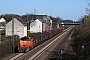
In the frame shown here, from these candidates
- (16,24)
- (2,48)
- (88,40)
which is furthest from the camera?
(16,24)

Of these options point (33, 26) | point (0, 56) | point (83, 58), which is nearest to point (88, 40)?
point (83, 58)

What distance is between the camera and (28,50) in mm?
43781

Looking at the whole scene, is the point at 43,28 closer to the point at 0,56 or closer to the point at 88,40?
the point at 0,56

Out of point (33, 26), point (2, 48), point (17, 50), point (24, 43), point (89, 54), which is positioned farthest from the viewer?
point (33, 26)

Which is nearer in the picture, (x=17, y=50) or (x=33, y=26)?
(x=17, y=50)

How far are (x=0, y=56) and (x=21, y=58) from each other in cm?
350

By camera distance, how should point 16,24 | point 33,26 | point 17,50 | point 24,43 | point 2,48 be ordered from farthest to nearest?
point 33,26 < point 16,24 < point 17,50 < point 24,43 < point 2,48

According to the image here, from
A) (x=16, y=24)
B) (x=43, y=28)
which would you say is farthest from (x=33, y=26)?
(x=16, y=24)

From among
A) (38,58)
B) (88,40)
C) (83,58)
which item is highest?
(88,40)

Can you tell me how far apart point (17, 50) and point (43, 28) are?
Answer: 69858 millimetres

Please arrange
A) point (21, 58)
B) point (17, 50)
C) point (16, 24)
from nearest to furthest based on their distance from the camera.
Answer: point (21, 58), point (17, 50), point (16, 24)

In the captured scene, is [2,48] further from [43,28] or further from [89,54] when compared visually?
[43,28]

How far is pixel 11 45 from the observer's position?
43.5 metres

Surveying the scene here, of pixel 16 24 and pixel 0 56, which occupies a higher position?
pixel 16 24
